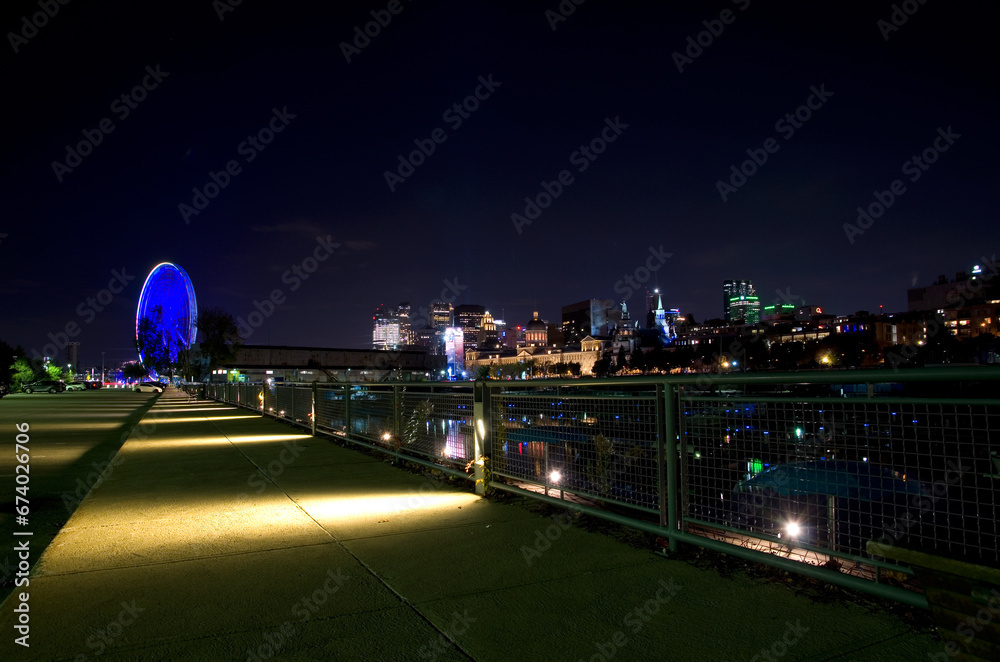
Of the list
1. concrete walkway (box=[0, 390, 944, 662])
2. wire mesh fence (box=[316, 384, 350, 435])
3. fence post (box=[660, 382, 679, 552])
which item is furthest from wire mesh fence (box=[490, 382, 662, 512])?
wire mesh fence (box=[316, 384, 350, 435])

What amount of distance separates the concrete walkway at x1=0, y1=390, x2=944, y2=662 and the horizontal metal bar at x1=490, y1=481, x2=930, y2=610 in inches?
5.6

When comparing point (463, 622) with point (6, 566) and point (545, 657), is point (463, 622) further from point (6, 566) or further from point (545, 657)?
point (6, 566)

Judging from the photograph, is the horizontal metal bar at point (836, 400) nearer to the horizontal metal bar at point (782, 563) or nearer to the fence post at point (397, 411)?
the horizontal metal bar at point (782, 563)

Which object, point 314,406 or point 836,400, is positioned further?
point 314,406

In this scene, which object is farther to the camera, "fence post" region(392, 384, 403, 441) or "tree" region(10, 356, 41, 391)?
"tree" region(10, 356, 41, 391)

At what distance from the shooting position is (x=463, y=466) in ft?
25.8

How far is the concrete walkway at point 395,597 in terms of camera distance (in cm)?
308

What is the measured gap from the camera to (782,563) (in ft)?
12.8

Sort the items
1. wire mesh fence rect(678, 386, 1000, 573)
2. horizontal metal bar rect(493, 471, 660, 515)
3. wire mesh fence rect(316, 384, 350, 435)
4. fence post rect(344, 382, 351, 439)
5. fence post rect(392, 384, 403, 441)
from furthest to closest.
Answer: wire mesh fence rect(316, 384, 350, 435)
fence post rect(344, 382, 351, 439)
fence post rect(392, 384, 403, 441)
horizontal metal bar rect(493, 471, 660, 515)
wire mesh fence rect(678, 386, 1000, 573)

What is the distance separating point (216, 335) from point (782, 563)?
6908 cm

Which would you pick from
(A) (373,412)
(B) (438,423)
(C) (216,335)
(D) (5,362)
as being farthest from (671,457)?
(D) (5,362)

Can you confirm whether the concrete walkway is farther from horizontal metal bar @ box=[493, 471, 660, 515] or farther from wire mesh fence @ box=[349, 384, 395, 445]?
wire mesh fence @ box=[349, 384, 395, 445]

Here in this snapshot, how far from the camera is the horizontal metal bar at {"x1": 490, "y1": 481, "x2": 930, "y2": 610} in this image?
11.1 ft

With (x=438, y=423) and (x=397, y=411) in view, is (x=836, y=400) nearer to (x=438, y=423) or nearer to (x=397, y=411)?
(x=438, y=423)
